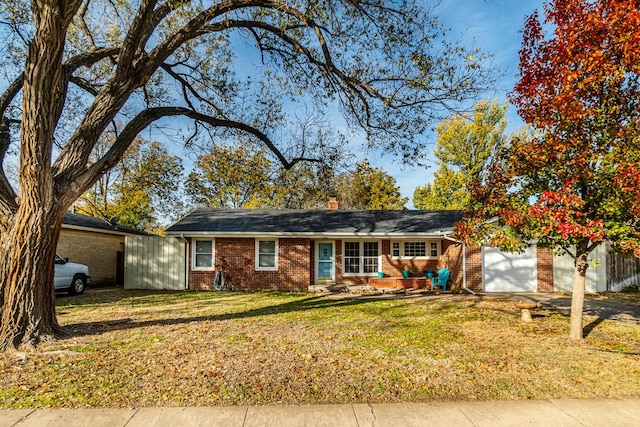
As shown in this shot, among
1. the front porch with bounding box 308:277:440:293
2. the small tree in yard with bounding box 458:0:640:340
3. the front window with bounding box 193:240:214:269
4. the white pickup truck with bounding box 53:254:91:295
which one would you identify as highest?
the small tree in yard with bounding box 458:0:640:340

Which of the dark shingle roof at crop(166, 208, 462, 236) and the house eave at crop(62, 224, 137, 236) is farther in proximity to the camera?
the dark shingle roof at crop(166, 208, 462, 236)

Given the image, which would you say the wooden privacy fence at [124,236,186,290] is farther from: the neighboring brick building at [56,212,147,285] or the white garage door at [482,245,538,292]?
the white garage door at [482,245,538,292]

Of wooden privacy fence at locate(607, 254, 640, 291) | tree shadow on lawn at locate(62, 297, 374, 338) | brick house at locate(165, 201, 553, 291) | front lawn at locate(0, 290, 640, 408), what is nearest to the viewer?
front lawn at locate(0, 290, 640, 408)

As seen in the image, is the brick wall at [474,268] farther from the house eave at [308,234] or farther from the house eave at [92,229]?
the house eave at [92,229]

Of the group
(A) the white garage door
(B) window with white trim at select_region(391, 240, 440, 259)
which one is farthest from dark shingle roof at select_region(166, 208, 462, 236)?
(A) the white garage door

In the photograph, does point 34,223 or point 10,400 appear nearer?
point 10,400

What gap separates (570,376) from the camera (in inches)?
191

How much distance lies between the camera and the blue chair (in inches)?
564

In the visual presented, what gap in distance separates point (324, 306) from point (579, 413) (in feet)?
24.1

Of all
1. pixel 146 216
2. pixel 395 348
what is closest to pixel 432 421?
pixel 395 348

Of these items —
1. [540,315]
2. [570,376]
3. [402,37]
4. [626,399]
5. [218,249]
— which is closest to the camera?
[626,399]

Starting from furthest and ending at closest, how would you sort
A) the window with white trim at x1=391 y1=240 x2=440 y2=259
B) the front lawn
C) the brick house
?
the window with white trim at x1=391 y1=240 x2=440 y2=259 < the brick house < the front lawn

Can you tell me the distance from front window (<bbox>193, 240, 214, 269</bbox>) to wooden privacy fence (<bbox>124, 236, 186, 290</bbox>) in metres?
0.49

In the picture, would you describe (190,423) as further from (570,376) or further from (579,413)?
(570,376)
